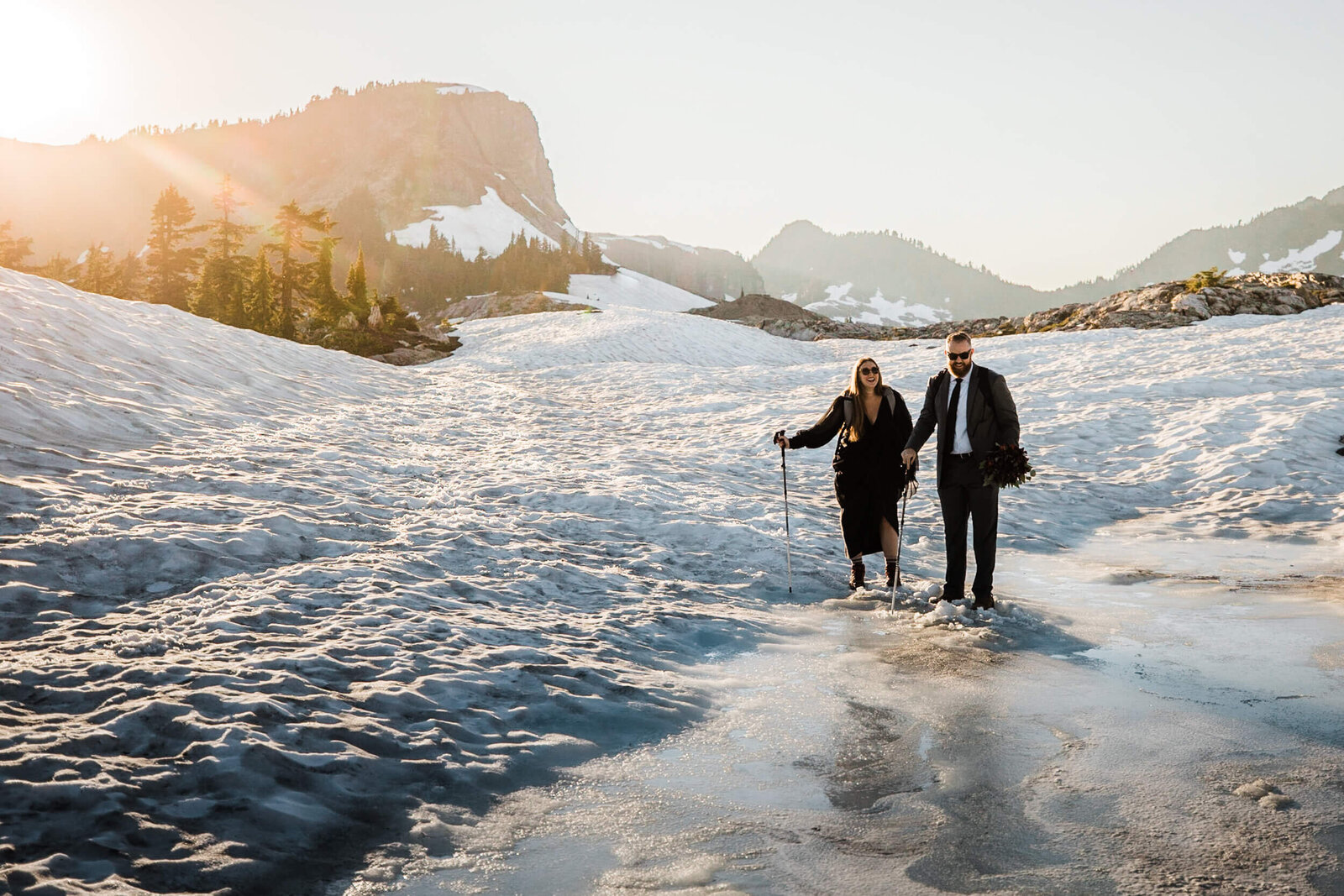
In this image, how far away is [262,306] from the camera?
43438 mm

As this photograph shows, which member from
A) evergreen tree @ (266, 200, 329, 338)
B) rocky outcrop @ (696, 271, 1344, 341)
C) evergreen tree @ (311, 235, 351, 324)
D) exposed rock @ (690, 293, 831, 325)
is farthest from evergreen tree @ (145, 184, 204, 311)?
rocky outcrop @ (696, 271, 1344, 341)

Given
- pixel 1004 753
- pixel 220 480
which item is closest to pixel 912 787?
pixel 1004 753

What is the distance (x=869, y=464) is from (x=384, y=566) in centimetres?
463

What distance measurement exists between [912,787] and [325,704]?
306 centimetres

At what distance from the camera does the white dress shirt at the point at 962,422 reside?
22.1ft

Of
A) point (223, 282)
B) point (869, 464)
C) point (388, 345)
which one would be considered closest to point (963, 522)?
point (869, 464)

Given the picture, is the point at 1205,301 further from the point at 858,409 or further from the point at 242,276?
the point at 242,276

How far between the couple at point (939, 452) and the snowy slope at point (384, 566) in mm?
555

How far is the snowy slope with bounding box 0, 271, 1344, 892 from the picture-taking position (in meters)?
3.52

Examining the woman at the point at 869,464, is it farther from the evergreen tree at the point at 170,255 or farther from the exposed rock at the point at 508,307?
the exposed rock at the point at 508,307

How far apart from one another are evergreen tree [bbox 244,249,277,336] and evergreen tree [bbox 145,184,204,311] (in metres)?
10.6

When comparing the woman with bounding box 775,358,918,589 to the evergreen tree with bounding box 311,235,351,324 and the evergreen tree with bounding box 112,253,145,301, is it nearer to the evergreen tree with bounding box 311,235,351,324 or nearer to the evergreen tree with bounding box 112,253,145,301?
the evergreen tree with bounding box 311,235,351,324

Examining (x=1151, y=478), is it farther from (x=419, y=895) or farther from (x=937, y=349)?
(x=937, y=349)

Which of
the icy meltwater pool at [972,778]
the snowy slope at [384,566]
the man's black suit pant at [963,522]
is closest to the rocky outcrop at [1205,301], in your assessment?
the snowy slope at [384,566]
